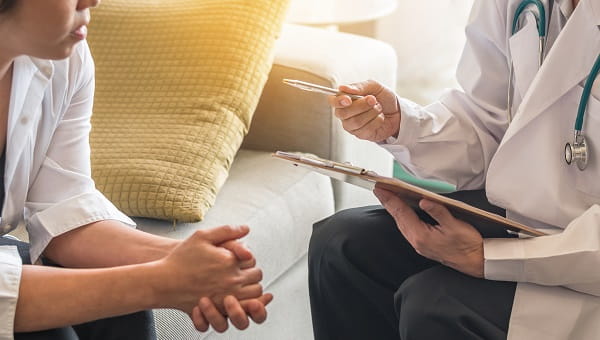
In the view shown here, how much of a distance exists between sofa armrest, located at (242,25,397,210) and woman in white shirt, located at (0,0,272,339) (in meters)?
0.68

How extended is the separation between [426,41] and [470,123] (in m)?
1.20

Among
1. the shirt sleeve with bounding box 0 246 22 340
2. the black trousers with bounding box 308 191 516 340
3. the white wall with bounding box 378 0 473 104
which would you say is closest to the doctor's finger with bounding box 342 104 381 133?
the black trousers with bounding box 308 191 516 340

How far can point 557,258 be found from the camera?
1318 millimetres

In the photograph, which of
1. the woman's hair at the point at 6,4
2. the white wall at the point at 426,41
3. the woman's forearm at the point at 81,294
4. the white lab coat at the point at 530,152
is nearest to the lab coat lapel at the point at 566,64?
the white lab coat at the point at 530,152

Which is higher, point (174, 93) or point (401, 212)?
point (401, 212)

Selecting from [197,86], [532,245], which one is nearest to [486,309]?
[532,245]

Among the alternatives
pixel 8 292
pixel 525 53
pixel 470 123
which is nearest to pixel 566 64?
pixel 525 53

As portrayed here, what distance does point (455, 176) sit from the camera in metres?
1.61

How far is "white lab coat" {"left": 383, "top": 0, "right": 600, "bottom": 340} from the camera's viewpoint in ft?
4.35

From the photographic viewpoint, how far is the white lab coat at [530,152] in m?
1.33

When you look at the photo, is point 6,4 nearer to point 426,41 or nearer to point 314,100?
point 314,100

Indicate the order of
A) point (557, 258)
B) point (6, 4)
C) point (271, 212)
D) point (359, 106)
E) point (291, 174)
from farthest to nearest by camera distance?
point (291, 174), point (271, 212), point (359, 106), point (557, 258), point (6, 4)

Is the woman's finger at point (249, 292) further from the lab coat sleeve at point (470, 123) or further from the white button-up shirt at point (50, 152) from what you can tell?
the lab coat sleeve at point (470, 123)

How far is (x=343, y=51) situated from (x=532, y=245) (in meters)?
0.89
